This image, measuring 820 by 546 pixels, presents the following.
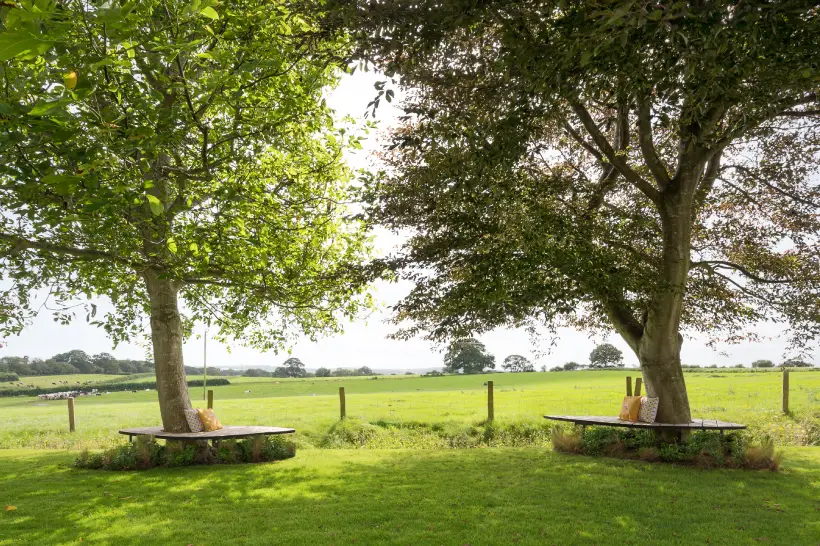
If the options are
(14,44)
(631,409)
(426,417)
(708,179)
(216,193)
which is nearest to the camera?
(14,44)

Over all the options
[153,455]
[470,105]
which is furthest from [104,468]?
[470,105]

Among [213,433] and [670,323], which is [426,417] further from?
[670,323]

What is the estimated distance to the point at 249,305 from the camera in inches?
676

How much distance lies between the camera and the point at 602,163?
16766 millimetres

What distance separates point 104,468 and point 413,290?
28.2ft

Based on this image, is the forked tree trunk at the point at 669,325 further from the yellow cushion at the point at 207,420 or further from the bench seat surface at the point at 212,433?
the yellow cushion at the point at 207,420

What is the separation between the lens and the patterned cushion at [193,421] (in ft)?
50.9

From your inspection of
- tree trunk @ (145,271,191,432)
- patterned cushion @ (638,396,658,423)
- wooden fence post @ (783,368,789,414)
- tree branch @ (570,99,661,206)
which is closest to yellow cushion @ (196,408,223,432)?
tree trunk @ (145,271,191,432)

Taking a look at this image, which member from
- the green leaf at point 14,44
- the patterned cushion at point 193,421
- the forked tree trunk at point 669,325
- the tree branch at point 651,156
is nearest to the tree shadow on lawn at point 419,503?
the patterned cushion at point 193,421

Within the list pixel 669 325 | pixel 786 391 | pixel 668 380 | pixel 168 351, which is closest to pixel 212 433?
pixel 168 351

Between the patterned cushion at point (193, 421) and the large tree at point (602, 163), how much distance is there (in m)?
6.06

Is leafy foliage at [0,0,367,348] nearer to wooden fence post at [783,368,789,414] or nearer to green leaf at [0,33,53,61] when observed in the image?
green leaf at [0,33,53,61]

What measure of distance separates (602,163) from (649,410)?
667 cm

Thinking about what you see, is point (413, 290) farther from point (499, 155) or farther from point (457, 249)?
point (499, 155)
